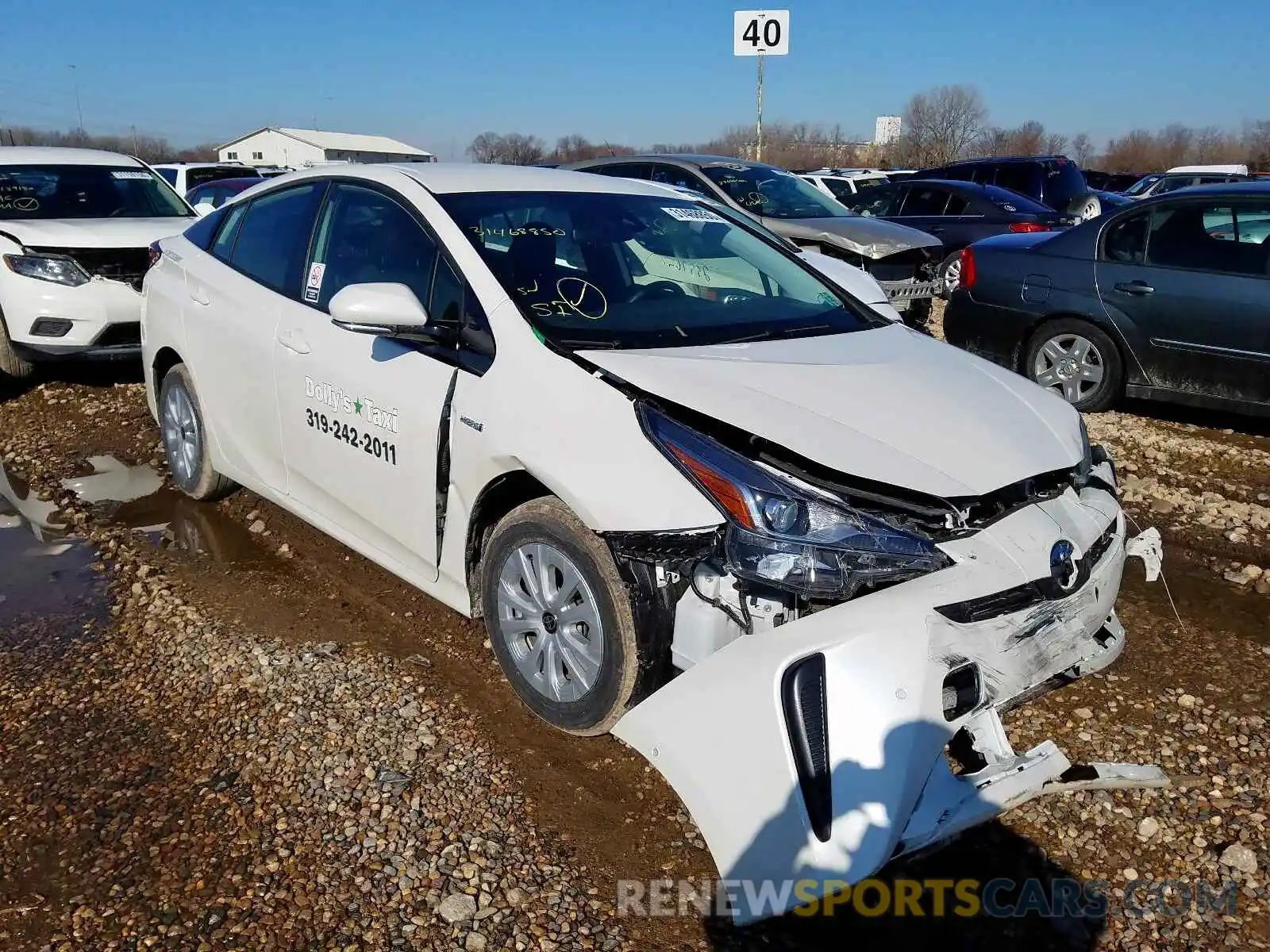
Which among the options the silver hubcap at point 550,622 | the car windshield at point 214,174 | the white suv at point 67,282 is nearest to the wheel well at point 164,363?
the white suv at point 67,282

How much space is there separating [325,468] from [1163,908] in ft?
10.0

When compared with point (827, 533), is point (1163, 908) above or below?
below

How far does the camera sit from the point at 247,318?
4227mm

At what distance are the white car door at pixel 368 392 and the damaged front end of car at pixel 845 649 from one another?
3.14 feet

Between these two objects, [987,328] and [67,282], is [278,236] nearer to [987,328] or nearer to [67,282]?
[67,282]

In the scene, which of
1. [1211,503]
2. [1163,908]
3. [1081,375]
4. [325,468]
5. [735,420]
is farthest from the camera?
[1081,375]

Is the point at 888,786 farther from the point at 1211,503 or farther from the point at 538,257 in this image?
the point at 1211,503

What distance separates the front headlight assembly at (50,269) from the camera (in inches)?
278

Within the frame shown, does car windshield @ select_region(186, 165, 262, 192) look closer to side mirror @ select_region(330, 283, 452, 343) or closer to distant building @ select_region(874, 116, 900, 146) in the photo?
side mirror @ select_region(330, 283, 452, 343)

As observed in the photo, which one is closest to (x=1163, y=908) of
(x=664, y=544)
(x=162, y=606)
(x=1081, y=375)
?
(x=664, y=544)

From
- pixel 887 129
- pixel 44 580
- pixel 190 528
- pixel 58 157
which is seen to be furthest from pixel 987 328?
pixel 887 129

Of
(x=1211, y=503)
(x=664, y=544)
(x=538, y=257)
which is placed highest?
(x=538, y=257)

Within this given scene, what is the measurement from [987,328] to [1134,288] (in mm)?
1091

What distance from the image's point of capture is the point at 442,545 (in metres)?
3.37
